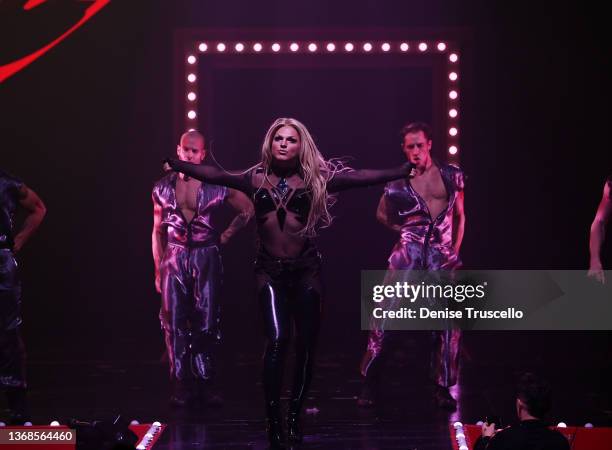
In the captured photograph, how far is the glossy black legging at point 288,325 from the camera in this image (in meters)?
5.35

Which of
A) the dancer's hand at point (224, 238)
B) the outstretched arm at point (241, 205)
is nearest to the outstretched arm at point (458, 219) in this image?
the outstretched arm at point (241, 205)

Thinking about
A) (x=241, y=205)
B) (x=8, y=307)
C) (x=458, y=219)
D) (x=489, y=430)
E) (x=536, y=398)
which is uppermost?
(x=241, y=205)

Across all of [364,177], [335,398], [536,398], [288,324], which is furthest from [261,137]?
[536,398]

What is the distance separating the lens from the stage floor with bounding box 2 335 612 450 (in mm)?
5836

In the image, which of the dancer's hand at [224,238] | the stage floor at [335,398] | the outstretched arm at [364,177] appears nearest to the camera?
the outstretched arm at [364,177]

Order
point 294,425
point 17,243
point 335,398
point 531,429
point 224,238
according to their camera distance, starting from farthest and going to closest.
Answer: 1. point 224,238
2. point 335,398
3. point 17,243
4. point 294,425
5. point 531,429

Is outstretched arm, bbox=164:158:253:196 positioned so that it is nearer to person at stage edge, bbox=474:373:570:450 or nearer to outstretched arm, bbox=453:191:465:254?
outstretched arm, bbox=453:191:465:254

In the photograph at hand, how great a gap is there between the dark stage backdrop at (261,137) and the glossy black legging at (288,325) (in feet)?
11.8

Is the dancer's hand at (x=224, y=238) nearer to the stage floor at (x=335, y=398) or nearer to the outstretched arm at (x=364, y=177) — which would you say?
the stage floor at (x=335, y=398)

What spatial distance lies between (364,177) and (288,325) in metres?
0.94

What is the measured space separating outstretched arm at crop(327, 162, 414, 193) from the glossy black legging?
1.78 ft

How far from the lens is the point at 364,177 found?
5.67 meters

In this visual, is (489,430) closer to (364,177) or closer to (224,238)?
(364,177)

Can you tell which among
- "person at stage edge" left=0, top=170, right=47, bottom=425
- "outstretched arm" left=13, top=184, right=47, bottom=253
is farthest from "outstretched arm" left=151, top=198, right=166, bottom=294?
"person at stage edge" left=0, top=170, right=47, bottom=425
